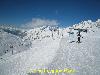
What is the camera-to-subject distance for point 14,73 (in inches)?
1553

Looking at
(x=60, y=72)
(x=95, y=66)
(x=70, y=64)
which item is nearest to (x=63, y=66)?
(x=70, y=64)

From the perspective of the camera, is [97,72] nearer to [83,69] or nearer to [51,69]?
[83,69]

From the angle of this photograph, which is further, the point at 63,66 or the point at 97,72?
the point at 63,66

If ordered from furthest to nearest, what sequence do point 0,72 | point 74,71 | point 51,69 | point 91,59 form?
point 0,72 → point 91,59 → point 51,69 → point 74,71

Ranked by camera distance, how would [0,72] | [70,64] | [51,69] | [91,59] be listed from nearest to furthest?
[51,69] → [70,64] → [91,59] → [0,72]

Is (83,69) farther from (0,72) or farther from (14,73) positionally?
(0,72)

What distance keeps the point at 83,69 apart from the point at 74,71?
7.70 feet

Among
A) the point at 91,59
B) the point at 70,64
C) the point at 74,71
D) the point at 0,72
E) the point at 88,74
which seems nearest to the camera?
the point at 88,74

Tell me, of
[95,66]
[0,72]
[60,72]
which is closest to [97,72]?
[95,66]

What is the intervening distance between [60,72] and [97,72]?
7132 mm

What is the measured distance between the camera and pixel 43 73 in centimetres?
3200

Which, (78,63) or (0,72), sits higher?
(78,63)

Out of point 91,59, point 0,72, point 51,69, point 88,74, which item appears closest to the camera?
point 88,74

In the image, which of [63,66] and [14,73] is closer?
[63,66]
